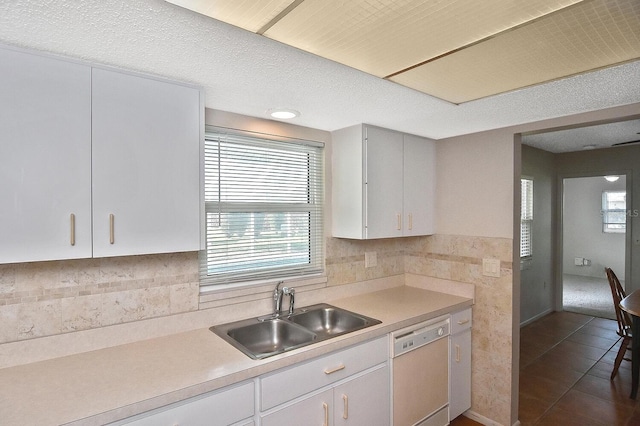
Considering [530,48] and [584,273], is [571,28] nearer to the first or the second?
[530,48]

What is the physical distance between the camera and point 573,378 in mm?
3352

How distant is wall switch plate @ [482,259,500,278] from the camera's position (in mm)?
2635

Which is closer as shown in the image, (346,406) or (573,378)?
(346,406)

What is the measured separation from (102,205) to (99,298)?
0.55 m

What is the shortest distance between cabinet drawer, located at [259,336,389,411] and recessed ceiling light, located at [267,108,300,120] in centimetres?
139

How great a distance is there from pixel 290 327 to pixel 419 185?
1515mm

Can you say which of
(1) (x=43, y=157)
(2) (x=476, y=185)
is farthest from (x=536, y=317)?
(1) (x=43, y=157)

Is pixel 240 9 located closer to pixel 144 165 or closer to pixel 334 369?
pixel 144 165

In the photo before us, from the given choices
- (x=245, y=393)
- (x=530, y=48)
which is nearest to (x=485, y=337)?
(x=245, y=393)

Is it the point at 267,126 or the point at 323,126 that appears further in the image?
the point at 323,126

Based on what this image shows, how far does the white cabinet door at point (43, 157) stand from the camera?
1.31m

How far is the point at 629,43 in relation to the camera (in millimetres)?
1285

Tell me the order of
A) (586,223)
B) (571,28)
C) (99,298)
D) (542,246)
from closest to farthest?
(571,28), (99,298), (542,246), (586,223)

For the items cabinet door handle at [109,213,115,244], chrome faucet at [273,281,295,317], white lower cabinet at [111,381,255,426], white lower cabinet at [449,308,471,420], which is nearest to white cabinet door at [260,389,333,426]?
white lower cabinet at [111,381,255,426]
